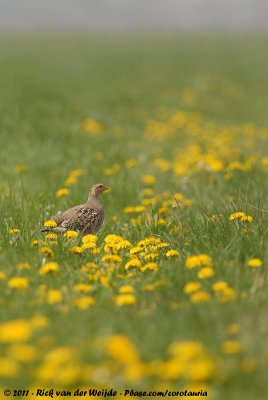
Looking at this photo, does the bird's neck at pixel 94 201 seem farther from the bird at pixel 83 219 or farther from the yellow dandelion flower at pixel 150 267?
the yellow dandelion flower at pixel 150 267

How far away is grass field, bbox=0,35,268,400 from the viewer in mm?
3234

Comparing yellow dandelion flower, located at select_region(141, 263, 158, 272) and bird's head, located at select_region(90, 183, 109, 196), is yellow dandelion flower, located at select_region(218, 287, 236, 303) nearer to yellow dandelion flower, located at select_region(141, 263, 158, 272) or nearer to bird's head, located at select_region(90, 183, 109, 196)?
yellow dandelion flower, located at select_region(141, 263, 158, 272)

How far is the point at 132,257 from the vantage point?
5.41 m

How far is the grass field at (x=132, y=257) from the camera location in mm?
3234

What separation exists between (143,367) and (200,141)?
9.69m

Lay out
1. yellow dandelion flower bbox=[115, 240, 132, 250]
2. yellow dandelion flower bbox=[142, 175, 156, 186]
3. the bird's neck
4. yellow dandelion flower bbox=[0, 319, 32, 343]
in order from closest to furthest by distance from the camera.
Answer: yellow dandelion flower bbox=[0, 319, 32, 343]
yellow dandelion flower bbox=[115, 240, 132, 250]
the bird's neck
yellow dandelion flower bbox=[142, 175, 156, 186]

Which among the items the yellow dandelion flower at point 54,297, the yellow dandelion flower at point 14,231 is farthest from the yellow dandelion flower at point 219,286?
the yellow dandelion flower at point 14,231

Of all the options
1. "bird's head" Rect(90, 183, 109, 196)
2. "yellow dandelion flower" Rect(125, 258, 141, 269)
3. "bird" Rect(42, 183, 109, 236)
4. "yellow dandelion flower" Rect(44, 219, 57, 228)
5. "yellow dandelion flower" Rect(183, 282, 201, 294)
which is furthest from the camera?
"bird's head" Rect(90, 183, 109, 196)

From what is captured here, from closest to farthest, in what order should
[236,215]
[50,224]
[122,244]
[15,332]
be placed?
[15,332] → [122,244] → [236,215] → [50,224]

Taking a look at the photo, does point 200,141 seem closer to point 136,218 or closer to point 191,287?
point 136,218

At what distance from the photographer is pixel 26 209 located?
6.65 meters

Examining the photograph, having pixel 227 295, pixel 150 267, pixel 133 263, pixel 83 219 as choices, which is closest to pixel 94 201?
pixel 83 219

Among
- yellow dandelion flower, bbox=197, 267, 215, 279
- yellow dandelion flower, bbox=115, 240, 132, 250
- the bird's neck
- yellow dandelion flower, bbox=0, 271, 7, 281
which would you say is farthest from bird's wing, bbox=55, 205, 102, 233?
yellow dandelion flower, bbox=197, 267, 215, 279

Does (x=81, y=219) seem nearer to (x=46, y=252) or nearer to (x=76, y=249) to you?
(x=76, y=249)
